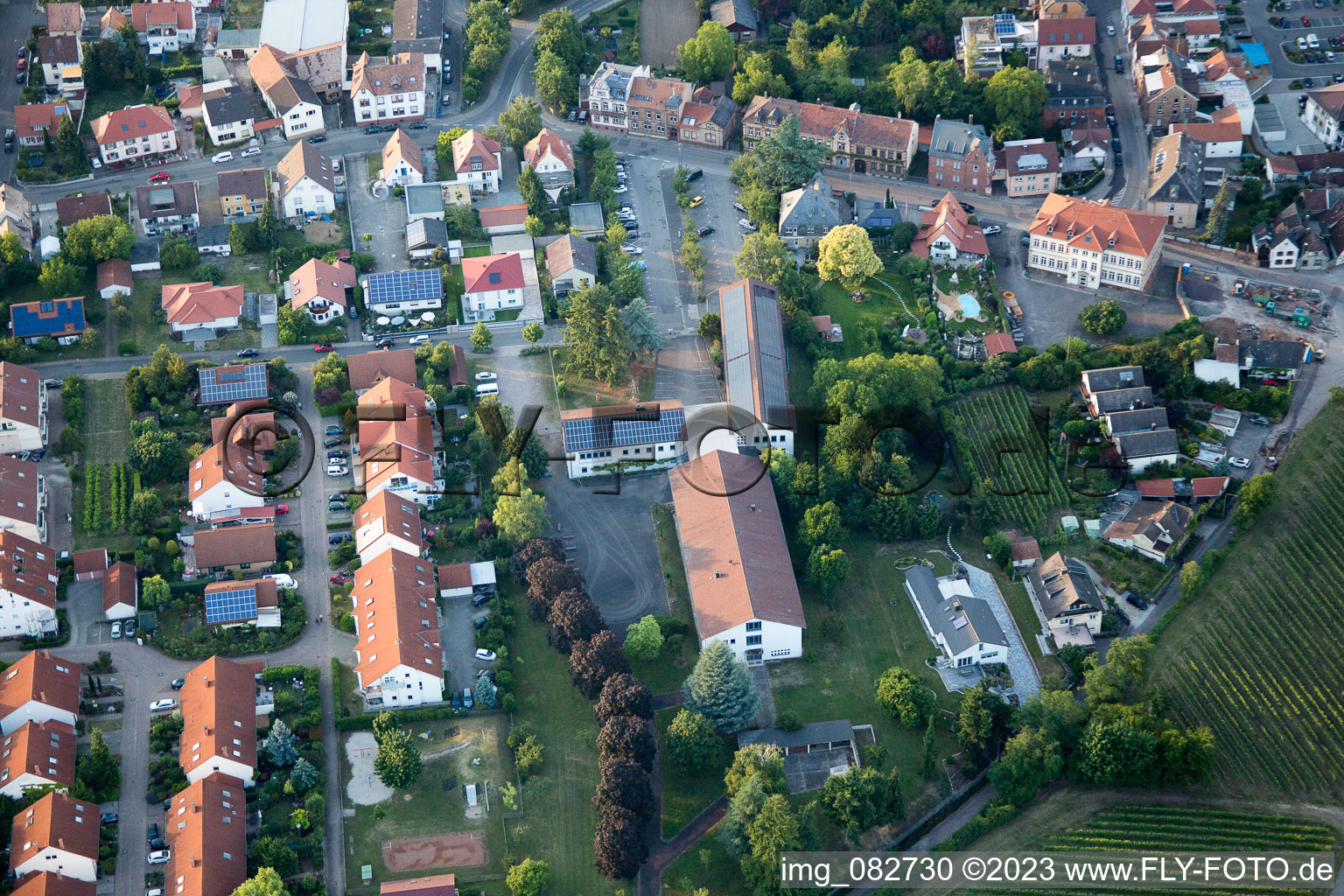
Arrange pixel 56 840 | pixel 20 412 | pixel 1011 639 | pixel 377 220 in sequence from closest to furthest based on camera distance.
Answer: pixel 56 840 → pixel 1011 639 → pixel 20 412 → pixel 377 220

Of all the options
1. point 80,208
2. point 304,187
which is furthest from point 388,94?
point 80,208

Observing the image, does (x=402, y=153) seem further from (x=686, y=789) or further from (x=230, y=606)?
(x=686, y=789)

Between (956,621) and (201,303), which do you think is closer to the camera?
(956,621)

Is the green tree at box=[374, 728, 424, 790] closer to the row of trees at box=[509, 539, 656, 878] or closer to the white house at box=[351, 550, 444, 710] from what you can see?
the white house at box=[351, 550, 444, 710]

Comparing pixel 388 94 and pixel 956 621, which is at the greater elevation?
pixel 388 94

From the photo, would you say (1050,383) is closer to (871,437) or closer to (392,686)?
(871,437)
